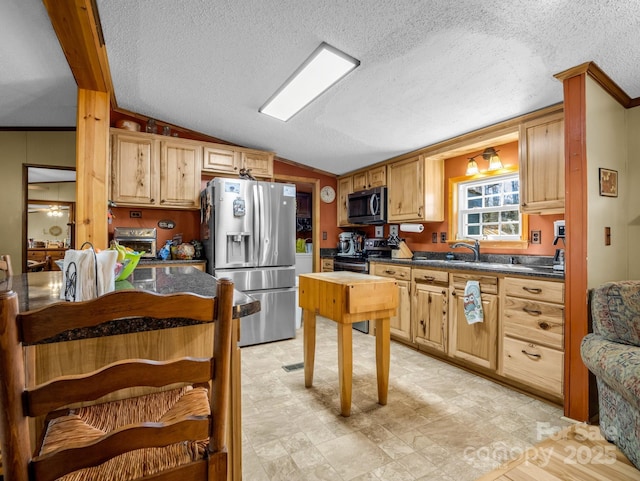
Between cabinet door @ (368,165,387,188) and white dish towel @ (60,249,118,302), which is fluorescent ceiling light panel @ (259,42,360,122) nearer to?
cabinet door @ (368,165,387,188)

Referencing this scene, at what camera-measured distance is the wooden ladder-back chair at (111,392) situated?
606 mm

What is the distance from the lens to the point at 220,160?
12.9ft

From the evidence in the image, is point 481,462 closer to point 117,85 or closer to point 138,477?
point 138,477

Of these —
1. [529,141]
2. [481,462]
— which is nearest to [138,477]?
[481,462]

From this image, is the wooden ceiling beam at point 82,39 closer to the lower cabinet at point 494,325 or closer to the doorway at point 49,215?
the lower cabinet at point 494,325

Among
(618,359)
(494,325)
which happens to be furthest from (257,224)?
(618,359)

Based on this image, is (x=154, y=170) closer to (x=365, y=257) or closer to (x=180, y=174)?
(x=180, y=174)

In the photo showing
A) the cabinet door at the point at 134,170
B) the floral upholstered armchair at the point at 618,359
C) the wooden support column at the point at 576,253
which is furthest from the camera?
the cabinet door at the point at 134,170

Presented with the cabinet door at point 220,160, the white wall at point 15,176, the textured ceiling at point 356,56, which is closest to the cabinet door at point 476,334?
the textured ceiling at point 356,56

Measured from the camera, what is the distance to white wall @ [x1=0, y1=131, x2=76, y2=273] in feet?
13.0

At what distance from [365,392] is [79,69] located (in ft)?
10.1

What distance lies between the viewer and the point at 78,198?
8.22 feet

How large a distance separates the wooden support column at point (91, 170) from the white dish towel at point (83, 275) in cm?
175

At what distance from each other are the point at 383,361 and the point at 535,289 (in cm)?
117
